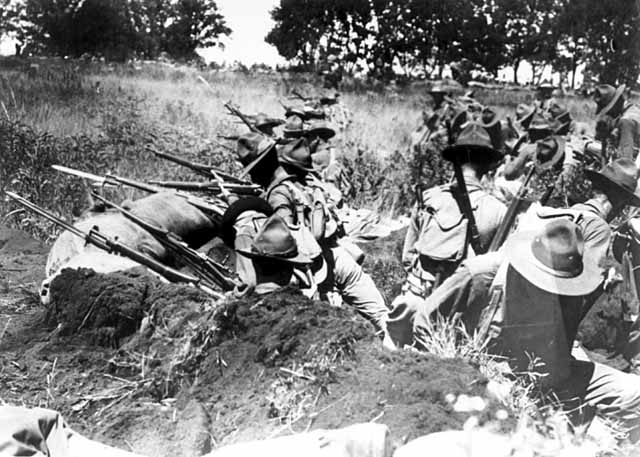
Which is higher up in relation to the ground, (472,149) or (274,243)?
(472,149)

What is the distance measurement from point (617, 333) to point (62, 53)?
9287 millimetres

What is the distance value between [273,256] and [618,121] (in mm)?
5924

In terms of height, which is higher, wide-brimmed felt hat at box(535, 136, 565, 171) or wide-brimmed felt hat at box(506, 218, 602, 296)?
wide-brimmed felt hat at box(506, 218, 602, 296)

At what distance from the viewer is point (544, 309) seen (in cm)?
372

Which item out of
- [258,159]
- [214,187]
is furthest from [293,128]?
[258,159]

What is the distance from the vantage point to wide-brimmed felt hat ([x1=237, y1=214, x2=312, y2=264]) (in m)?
4.43

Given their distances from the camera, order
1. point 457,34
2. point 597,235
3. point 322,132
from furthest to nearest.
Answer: point 457,34 → point 322,132 → point 597,235

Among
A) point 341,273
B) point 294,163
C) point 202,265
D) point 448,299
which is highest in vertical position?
point 294,163

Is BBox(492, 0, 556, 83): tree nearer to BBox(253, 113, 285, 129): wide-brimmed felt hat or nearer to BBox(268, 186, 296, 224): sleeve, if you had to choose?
BBox(253, 113, 285, 129): wide-brimmed felt hat

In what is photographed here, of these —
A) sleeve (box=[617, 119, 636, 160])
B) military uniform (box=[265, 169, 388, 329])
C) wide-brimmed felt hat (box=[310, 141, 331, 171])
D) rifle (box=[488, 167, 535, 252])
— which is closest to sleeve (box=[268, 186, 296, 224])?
military uniform (box=[265, 169, 388, 329])

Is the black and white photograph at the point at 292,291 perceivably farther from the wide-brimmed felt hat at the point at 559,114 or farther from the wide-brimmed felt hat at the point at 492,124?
the wide-brimmed felt hat at the point at 559,114

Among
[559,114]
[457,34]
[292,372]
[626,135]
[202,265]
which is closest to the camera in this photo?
[292,372]

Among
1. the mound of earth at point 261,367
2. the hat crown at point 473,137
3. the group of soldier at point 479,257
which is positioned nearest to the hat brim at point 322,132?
the group of soldier at point 479,257

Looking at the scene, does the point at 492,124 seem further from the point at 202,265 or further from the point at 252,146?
the point at 202,265
